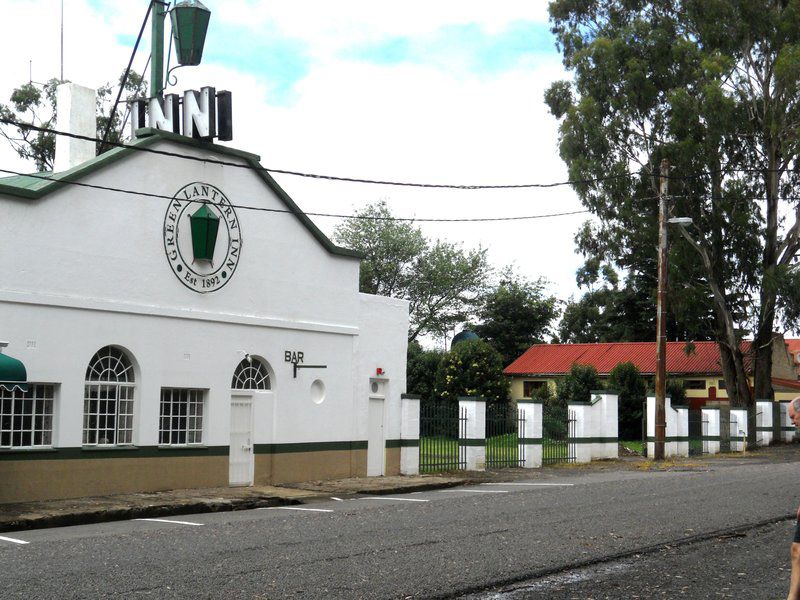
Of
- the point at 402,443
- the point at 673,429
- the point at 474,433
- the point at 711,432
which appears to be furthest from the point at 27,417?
the point at 711,432

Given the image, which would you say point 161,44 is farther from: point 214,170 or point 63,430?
point 63,430

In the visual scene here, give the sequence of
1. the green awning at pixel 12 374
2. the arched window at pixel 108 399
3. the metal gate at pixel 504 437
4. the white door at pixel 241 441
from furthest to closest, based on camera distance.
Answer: the metal gate at pixel 504 437, the white door at pixel 241 441, the arched window at pixel 108 399, the green awning at pixel 12 374

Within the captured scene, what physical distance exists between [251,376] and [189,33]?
726 cm

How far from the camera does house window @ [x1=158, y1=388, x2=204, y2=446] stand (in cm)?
1878

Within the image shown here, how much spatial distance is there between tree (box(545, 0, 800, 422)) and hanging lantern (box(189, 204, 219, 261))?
884 inches

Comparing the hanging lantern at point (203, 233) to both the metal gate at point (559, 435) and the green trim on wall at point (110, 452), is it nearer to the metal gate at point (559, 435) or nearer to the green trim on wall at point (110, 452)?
the green trim on wall at point (110, 452)

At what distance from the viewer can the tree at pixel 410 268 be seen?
65312 mm

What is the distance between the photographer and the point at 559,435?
28000mm

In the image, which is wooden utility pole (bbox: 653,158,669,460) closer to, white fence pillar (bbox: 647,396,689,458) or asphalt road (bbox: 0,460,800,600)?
white fence pillar (bbox: 647,396,689,458)

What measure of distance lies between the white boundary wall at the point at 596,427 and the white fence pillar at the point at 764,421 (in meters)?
11.3


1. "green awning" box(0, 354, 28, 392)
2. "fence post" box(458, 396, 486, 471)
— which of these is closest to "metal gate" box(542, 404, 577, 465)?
"fence post" box(458, 396, 486, 471)

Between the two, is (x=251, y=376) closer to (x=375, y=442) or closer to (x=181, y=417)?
(x=181, y=417)

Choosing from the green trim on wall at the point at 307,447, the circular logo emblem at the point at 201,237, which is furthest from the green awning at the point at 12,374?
the green trim on wall at the point at 307,447

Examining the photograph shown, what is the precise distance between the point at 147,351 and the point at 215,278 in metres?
2.13
